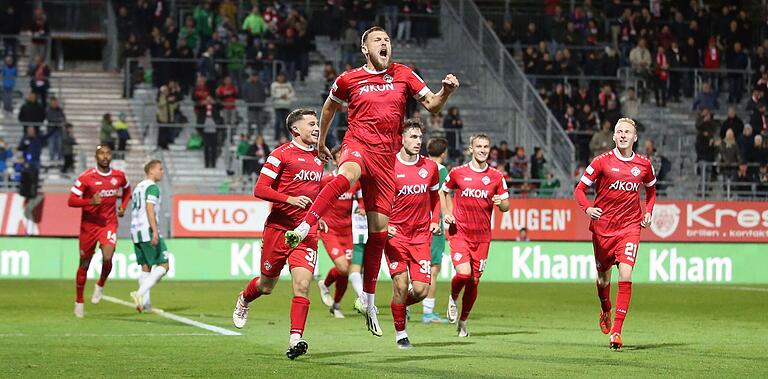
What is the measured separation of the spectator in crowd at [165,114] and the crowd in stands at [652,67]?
1070 centimetres

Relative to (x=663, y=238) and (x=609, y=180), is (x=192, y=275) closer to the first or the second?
(x=663, y=238)

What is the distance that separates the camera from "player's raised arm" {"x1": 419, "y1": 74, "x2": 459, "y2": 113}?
1130cm

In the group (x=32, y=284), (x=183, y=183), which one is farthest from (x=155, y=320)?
(x=183, y=183)

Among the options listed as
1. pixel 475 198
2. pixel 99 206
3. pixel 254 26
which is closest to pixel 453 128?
pixel 254 26

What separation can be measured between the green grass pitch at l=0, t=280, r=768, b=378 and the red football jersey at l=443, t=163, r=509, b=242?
125 centimetres

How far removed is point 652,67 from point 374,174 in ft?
100

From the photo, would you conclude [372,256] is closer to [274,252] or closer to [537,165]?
[274,252]

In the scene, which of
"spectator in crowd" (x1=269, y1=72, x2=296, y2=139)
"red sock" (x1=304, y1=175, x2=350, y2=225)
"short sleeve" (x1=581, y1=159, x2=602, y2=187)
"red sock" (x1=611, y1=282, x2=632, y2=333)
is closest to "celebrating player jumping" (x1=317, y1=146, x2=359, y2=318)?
"short sleeve" (x1=581, y1=159, x2=602, y2=187)

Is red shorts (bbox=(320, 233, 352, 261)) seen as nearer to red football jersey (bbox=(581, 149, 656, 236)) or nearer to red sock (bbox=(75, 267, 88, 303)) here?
red sock (bbox=(75, 267, 88, 303))

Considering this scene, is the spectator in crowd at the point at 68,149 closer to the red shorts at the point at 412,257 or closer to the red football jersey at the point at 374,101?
the red shorts at the point at 412,257

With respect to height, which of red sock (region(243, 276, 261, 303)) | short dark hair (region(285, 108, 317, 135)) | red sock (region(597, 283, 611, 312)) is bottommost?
red sock (region(597, 283, 611, 312))

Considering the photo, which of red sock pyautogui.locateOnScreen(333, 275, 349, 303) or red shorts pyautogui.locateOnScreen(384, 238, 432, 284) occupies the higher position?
red shorts pyautogui.locateOnScreen(384, 238, 432, 284)

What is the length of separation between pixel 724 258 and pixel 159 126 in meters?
14.8

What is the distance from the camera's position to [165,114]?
119 feet
